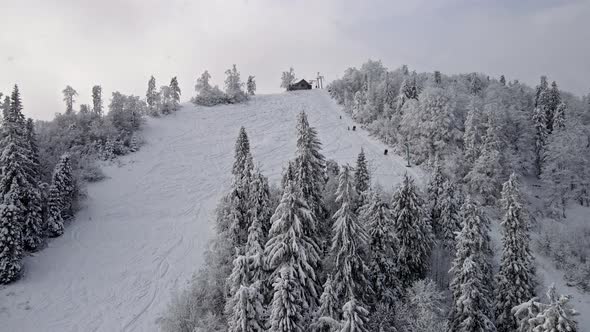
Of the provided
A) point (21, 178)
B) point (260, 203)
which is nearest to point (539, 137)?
point (260, 203)

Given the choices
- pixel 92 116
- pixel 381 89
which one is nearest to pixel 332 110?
pixel 381 89

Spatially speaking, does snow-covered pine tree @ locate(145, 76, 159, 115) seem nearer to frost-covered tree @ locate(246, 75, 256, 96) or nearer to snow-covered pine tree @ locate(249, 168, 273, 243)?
frost-covered tree @ locate(246, 75, 256, 96)

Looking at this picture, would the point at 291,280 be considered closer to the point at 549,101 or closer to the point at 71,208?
the point at 71,208

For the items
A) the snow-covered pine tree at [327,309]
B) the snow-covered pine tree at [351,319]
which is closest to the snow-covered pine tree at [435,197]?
the snow-covered pine tree at [327,309]

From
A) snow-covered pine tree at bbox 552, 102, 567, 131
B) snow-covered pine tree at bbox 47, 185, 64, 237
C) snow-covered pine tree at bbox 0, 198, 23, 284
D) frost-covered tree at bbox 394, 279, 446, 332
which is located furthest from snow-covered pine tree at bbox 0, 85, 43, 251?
snow-covered pine tree at bbox 552, 102, 567, 131

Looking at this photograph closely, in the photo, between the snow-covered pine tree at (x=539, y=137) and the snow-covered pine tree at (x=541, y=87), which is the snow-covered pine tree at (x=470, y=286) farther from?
the snow-covered pine tree at (x=541, y=87)
